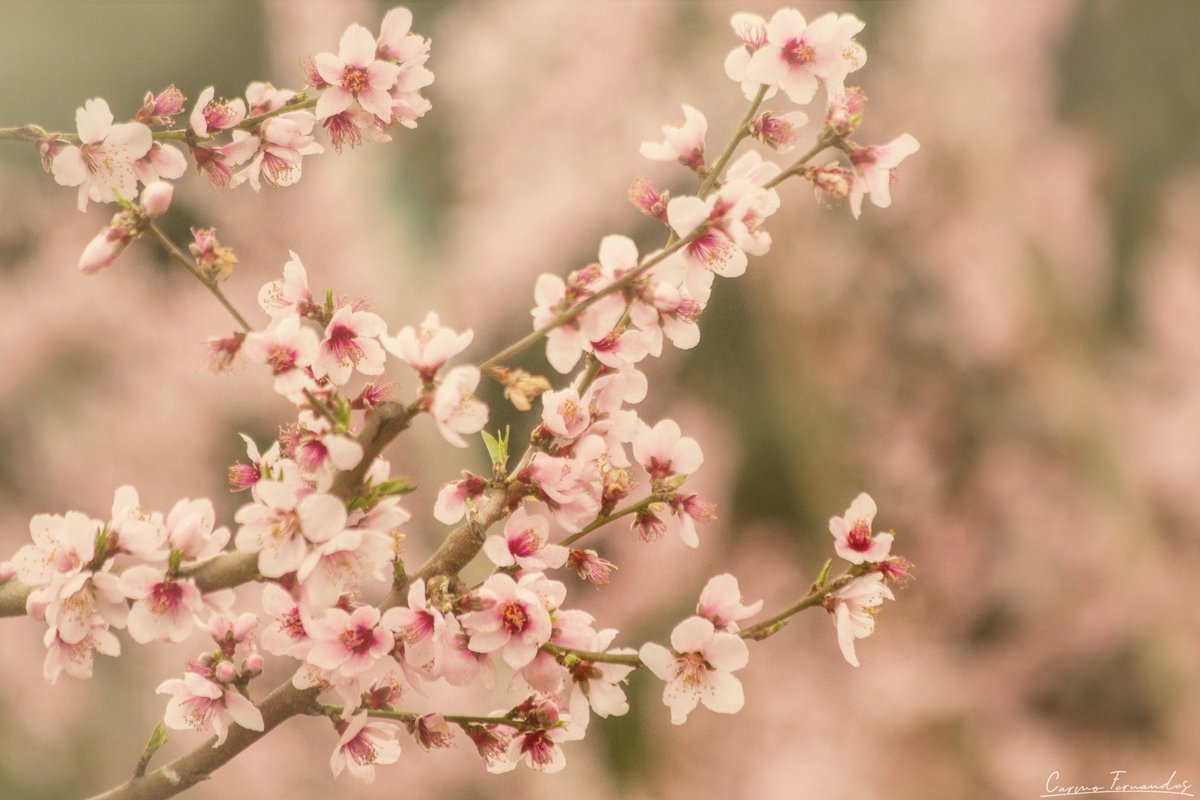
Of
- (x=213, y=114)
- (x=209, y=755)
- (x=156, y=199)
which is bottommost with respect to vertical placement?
(x=209, y=755)

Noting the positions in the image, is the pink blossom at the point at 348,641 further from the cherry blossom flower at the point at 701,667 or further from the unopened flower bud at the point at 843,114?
the unopened flower bud at the point at 843,114

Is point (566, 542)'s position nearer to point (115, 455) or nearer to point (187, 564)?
point (187, 564)

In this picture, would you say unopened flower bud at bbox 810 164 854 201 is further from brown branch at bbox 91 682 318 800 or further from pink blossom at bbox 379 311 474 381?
brown branch at bbox 91 682 318 800

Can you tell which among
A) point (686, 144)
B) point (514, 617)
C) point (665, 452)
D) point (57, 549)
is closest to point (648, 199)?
point (686, 144)

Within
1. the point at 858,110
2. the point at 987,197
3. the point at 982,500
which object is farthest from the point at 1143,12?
the point at 858,110

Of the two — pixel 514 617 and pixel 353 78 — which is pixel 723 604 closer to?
pixel 514 617

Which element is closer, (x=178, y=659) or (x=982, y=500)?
(x=178, y=659)

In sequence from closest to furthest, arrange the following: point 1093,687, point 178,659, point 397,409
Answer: point 397,409
point 178,659
point 1093,687

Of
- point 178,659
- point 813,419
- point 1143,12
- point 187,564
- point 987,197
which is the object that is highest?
point 1143,12
